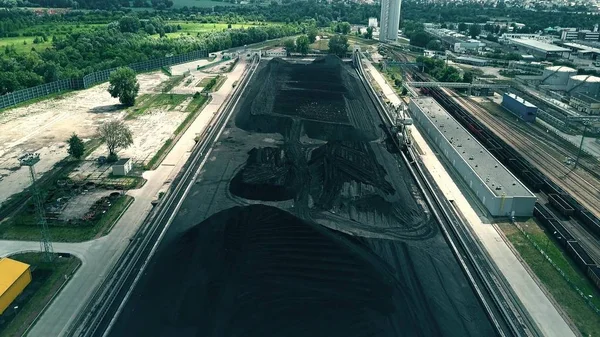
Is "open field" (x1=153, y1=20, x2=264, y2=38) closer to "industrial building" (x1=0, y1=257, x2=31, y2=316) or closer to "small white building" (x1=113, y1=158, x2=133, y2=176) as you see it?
"small white building" (x1=113, y1=158, x2=133, y2=176)

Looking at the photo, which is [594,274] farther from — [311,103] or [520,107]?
[311,103]

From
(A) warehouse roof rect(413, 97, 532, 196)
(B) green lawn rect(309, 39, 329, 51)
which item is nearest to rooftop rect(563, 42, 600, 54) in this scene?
(B) green lawn rect(309, 39, 329, 51)

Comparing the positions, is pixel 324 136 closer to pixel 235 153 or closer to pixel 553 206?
pixel 235 153

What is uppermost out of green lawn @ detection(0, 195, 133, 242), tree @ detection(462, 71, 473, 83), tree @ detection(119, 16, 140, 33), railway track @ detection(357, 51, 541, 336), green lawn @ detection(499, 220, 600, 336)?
tree @ detection(119, 16, 140, 33)

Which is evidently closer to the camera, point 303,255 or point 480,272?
point 480,272

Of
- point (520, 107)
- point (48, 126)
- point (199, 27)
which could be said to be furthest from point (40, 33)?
point (520, 107)

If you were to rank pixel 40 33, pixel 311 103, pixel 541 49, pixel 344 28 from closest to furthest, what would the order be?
pixel 311 103, pixel 541 49, pixel 40 33, pixel 344 28

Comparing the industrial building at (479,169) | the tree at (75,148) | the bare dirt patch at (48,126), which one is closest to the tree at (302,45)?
the bare dirt patch at (48,126)
